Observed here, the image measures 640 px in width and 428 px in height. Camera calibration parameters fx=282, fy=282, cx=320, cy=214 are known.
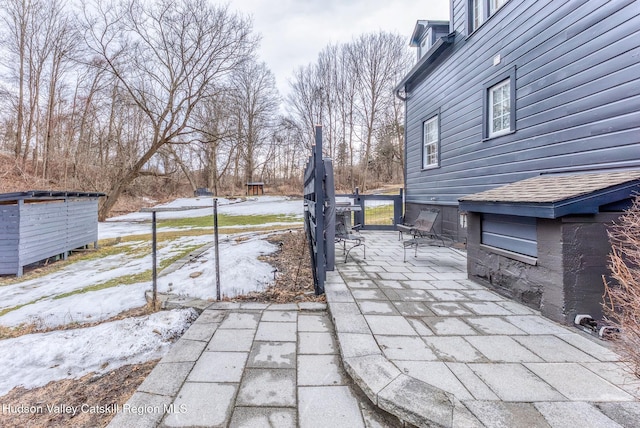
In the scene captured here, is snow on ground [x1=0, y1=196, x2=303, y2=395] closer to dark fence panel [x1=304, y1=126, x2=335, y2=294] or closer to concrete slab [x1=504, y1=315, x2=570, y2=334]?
→ dark fence panel [x1=304, y1=126, x2=335, y2=294]

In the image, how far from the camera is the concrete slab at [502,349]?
179 cm

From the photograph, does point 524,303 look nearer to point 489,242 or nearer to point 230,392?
point 489,242

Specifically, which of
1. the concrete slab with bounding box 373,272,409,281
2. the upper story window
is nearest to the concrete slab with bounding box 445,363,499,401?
the concrete slab with bounding box 373,272,409,281

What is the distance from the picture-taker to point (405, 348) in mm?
1936

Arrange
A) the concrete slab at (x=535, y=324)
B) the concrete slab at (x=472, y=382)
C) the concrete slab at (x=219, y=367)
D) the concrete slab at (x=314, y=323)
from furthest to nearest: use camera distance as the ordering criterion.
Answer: the concrete slab at (x=314, y=323) < the concrete slab at (x=535, y=324) < the concrete slab at (x=219, y=367) < the concrete slab at (x=472, y=382)

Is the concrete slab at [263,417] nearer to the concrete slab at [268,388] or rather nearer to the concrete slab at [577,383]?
the concrete slab at [268,388]

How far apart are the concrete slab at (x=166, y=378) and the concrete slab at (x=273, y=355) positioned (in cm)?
40

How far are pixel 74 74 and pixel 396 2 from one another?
624 inches

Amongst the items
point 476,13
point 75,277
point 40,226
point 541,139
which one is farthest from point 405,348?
point 40,226

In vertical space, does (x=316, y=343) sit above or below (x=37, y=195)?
below

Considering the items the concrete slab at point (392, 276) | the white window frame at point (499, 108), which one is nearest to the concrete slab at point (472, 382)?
the concrete slab at point (392, 276)

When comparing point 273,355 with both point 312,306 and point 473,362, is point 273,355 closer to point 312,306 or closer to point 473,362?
point 312,306

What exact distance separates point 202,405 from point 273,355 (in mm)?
555

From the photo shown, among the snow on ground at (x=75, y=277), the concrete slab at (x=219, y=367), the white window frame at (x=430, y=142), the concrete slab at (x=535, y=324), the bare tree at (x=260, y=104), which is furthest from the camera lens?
the bare tree at (x=260, y=104)
